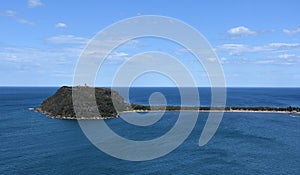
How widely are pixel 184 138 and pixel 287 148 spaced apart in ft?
76.1

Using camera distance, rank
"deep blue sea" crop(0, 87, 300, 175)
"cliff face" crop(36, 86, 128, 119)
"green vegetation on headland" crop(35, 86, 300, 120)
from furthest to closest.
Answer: "green vegetation on headland" crop(35, 86, 300, 120) → "cliff face" crop(36, 86, 128, 119) → "deep blue sea" crop(0, 87, 300, 175)

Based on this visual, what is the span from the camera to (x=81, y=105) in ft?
366

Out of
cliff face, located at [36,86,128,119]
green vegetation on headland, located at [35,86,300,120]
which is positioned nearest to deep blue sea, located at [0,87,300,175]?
cliff face, located at [36,86,128,119]

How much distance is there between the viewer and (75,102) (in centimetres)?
11725

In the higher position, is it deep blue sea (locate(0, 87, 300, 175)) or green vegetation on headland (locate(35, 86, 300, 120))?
green vegetation on headland (locate(35, 86, 300, 120))

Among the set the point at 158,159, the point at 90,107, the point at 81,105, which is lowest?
the point at 158,159

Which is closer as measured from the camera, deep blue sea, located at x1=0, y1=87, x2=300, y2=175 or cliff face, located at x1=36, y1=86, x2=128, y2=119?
deep blue sea, located at x1=0, y1=87, x2=300, y2=175

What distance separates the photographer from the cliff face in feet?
359

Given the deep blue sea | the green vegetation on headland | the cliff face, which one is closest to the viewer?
the deep blue sea

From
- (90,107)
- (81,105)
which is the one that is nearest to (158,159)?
(90,107)

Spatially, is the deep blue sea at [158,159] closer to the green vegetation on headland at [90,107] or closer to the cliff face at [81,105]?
the cliff face at [81,105]

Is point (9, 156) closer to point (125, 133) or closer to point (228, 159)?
point (125, 133)

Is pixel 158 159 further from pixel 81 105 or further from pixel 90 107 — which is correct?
pixel 81 105

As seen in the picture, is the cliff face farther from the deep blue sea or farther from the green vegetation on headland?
the deep blue sea
